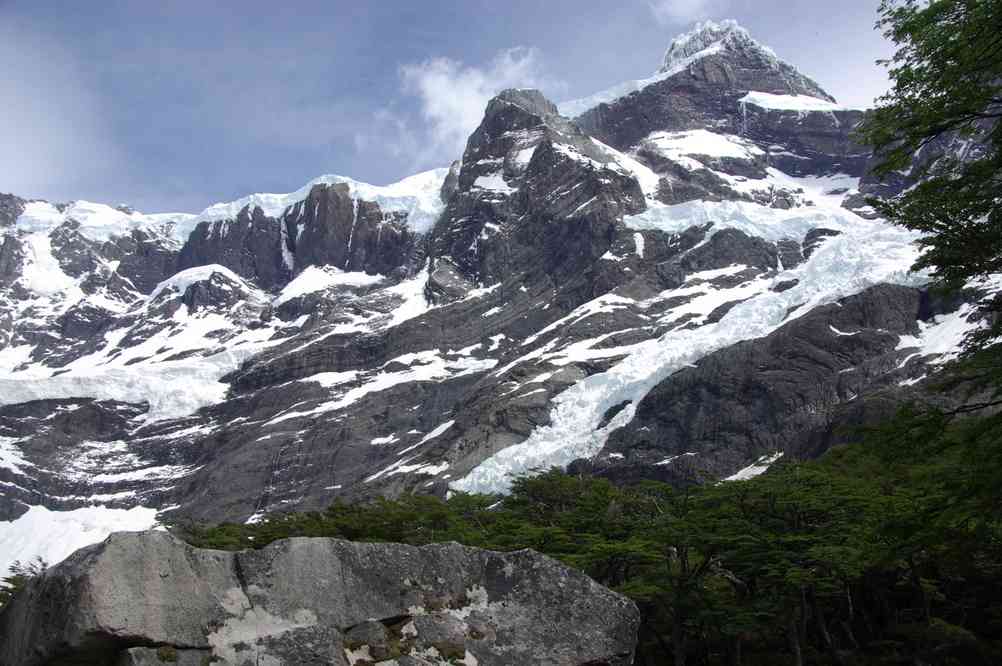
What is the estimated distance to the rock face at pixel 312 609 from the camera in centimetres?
1187

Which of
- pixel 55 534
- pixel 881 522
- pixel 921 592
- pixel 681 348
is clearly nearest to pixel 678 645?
pixel 881 522

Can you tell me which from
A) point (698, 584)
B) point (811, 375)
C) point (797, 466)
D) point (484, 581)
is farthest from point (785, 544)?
point (811, 375)

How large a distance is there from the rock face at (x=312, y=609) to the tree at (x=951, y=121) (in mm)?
7050

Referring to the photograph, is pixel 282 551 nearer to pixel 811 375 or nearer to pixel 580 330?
pixel 811 375

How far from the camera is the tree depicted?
13.0 metres

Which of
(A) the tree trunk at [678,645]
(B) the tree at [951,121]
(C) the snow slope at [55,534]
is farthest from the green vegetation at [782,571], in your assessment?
(C) the snow slope at [55,534]

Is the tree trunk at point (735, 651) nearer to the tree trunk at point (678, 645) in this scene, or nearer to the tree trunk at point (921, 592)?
the tree trunk at point (678, 645)

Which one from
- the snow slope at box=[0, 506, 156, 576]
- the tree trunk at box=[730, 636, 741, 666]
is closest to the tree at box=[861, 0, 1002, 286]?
the tree trunk at box=[730, 636, 741, 666]

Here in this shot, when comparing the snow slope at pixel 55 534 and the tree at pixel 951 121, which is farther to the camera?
the snow slope at pixel 55 534

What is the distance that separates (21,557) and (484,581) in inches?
7445

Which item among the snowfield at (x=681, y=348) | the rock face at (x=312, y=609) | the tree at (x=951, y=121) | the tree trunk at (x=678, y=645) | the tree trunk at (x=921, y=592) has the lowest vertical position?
the tree trunk at (x=921, y=592)

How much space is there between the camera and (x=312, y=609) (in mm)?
13195

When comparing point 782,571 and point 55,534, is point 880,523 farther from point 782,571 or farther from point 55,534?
point 55,534

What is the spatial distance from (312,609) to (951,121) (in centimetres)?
1084
